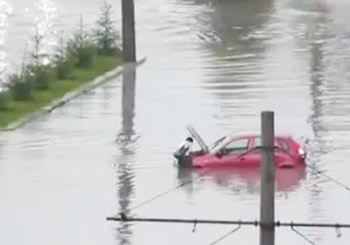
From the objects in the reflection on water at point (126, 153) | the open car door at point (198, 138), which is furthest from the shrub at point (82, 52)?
the open car door at point (198, 138)

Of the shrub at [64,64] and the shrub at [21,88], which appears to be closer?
the shrub at [21,88]

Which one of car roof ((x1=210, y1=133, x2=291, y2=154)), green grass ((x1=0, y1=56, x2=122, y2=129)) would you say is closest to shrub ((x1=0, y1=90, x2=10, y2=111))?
green grass ((x1=0, y1=56, x2=122, y2=129))

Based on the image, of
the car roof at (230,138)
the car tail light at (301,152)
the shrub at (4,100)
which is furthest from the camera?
the shrub at (4,100)

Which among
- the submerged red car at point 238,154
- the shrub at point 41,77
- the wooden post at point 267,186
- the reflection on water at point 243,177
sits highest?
the wooden post at point 267,186

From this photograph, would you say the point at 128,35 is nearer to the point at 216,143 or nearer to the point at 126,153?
the point at 126,153

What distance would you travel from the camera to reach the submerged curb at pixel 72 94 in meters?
32.0

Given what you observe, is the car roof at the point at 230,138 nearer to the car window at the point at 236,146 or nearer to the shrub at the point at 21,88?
the car window at the point at 236,146

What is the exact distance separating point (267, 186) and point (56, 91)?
2960cm

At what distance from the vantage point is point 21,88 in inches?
1406

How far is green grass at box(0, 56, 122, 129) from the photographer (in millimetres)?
33469

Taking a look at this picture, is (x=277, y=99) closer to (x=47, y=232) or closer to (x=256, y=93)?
(x=256, y=93)

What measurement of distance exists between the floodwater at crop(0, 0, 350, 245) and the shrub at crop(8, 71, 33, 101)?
1487 millimetres

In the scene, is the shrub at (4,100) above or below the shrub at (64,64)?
below

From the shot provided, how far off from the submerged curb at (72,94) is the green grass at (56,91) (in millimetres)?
204
